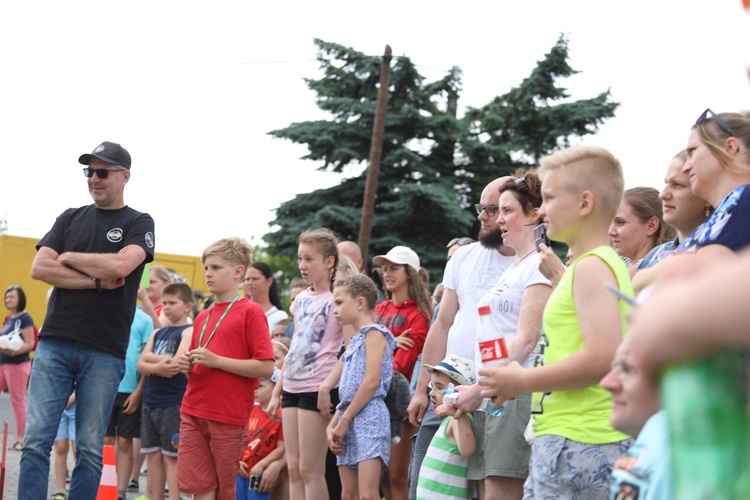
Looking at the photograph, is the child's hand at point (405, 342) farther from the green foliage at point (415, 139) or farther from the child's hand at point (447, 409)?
the green foliage at point (415, 139)

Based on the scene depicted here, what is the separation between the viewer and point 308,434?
21.4ft

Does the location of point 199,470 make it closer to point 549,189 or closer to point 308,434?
point 308,434

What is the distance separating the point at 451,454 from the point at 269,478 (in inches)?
99.5

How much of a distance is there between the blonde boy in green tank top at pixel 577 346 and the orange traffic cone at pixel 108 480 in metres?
3.84

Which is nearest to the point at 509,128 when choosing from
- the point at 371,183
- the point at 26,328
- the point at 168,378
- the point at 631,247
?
the point at 371,183

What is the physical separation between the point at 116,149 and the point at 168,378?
2646mm

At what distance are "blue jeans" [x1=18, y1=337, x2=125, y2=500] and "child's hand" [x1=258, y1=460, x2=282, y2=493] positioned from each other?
1675 mm

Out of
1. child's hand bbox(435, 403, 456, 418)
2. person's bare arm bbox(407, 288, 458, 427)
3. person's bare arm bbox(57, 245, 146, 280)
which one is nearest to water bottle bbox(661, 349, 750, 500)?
child's hand bbox(435, 403, 456, 418)

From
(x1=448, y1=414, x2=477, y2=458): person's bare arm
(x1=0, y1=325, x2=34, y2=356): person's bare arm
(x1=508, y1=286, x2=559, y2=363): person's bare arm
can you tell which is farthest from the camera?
(x1=0, y1=325, x2=34, y2=356): person's bare arm

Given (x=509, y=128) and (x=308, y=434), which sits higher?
(x=509, y=128)

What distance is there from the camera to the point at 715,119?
3533mm

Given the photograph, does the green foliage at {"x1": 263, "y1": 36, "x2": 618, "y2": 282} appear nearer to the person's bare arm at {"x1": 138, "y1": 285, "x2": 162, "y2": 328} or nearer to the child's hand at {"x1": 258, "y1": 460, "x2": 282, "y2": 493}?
the person's bare arm at {"x1": 138, "y1": 285, "x2": 162, "y2": 328}

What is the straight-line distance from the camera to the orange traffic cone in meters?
6.26

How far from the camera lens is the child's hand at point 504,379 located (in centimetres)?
310
